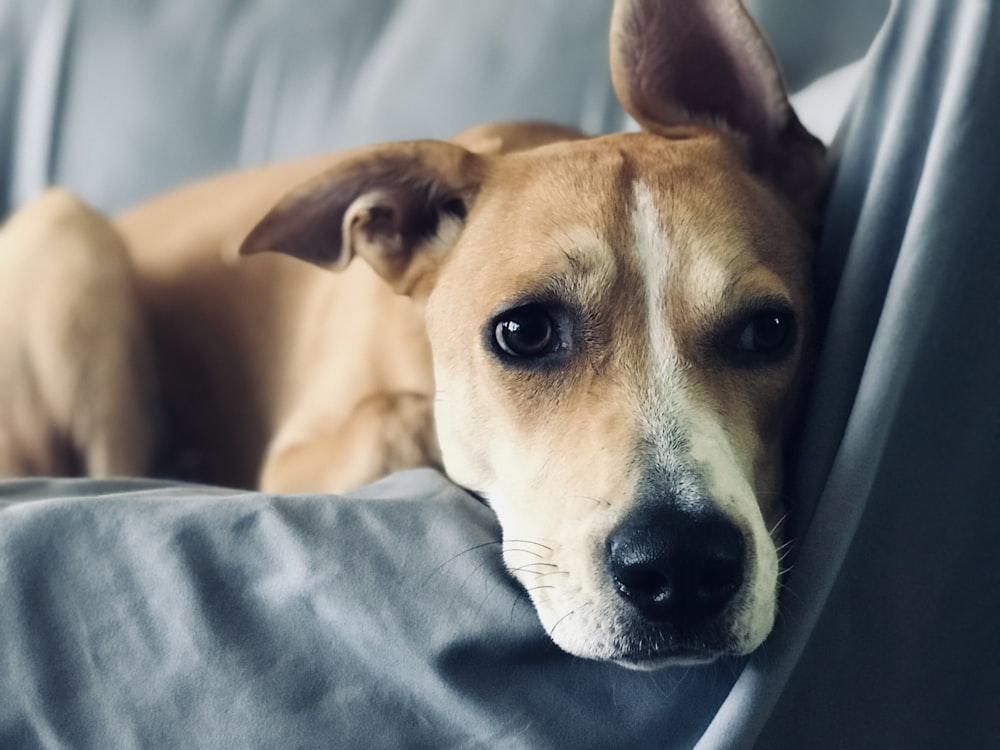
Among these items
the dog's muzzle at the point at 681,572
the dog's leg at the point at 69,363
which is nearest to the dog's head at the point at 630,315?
the dog's muzzle at the point at 681,572

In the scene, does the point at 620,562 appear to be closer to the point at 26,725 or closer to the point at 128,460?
the point at 26,725

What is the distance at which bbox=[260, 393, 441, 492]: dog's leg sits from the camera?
5.66 ft

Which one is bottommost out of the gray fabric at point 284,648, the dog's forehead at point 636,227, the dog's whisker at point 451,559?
the gray fabric at point 284,648

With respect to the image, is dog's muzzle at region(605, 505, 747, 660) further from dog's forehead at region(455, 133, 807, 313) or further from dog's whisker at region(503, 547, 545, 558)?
dog's forehead at region(455, 133, 807, 313)

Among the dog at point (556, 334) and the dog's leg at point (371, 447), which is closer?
the dog at point (556, 334)

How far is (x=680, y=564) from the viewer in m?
1.01

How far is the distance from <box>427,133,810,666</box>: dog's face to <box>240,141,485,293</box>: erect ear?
0.22 feet

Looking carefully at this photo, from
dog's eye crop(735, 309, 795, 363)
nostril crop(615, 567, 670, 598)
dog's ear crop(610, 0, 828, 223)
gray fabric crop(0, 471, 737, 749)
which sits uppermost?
dog's ear crop(610, 0, 828, 223)

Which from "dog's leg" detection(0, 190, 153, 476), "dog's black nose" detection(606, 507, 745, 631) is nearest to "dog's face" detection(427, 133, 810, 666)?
"dog's black nose" detection(606, 507, 745, 631)

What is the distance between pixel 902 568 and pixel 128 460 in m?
1.68

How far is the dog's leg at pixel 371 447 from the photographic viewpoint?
5.66ft

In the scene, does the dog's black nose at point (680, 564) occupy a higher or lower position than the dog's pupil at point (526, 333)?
lower

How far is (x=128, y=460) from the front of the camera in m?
2.12

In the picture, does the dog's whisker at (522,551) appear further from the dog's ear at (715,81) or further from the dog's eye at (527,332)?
the dog's ear at (715,81)
